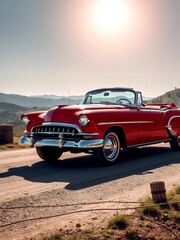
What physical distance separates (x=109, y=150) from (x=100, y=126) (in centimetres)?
67

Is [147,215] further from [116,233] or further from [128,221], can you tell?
[116,233]

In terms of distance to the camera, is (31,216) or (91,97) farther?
(91,97)

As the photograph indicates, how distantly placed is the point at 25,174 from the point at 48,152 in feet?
5.79

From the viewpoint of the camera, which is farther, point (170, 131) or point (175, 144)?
point (175, 144)

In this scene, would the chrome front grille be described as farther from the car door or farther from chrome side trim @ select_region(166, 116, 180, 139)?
chrome side trim @ select_region(166, 116, 180, 139)

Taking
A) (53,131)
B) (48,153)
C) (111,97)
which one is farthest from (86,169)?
(111,97)

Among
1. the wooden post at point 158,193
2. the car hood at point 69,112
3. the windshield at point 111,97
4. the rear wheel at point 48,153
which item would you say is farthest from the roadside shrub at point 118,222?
the windshield at point 111,97

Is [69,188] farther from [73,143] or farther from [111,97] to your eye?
[111,97]

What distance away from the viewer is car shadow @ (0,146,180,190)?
5.75m

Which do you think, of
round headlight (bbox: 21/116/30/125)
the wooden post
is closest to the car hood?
round headlight (bbox: 21/116/30/125)

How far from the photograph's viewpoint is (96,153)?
6938 millimetres

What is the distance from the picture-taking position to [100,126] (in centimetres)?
688

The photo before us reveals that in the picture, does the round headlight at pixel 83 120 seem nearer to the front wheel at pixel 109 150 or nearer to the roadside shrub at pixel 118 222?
the front wheel at pixel 109 150

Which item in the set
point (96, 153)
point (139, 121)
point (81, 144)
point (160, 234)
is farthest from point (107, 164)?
point (160, 234)
